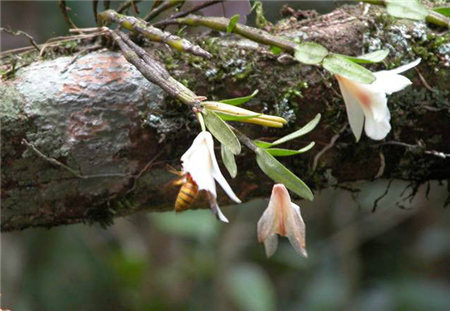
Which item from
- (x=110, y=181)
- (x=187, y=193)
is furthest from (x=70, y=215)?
(x=187, y=193)

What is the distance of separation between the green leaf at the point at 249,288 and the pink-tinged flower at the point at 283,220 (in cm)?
138

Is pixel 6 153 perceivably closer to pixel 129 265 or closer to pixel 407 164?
pixel 407 164

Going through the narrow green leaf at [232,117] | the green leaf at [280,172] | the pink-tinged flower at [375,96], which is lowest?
the green leaf at [280,172]

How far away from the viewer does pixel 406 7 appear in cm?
89

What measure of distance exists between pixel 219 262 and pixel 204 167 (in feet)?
5.67

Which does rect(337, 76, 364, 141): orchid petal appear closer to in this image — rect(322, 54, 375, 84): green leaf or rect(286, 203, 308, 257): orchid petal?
rect(322, 54, 375, 84): green leaf

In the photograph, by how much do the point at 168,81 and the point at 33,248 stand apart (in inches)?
73.0

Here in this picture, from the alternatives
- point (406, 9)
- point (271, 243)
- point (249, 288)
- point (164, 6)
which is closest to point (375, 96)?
point (406, 9)

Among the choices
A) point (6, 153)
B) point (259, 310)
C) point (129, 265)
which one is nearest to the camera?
point (6, 153)

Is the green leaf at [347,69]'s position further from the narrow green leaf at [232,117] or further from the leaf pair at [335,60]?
the narrow green leaf at [232,117]

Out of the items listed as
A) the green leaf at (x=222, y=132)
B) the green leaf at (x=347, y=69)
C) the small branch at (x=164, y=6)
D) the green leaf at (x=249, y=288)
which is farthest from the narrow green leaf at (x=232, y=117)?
the green leaf at (x=249, y=288)

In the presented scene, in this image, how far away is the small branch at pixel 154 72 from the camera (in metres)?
0.87

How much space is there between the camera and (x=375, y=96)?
87 centimetres

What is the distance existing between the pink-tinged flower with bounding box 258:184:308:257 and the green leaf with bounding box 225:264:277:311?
1.38 meters
